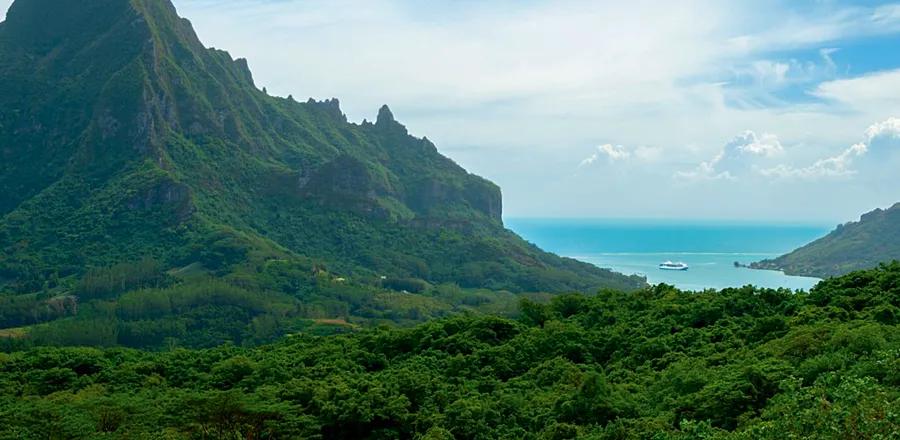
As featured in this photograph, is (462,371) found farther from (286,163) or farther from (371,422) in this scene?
(286,163)

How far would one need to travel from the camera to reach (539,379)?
29.1 meters

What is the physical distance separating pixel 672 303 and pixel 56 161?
414ft

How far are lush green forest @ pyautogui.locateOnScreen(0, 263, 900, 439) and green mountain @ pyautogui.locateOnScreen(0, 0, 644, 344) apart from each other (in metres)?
61.1

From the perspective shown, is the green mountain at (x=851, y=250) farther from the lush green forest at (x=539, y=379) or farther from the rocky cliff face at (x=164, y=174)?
the lush green forest at (x=539, y=379)

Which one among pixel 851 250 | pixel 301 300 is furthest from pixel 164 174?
pixel 851 250

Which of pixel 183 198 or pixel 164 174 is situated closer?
pixel 183 198

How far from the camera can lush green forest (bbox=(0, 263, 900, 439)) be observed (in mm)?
19734

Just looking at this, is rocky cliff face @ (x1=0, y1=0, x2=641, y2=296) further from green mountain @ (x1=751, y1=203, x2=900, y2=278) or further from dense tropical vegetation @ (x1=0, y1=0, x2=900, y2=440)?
green mountain @ (x1=751, y1=203, x2=900, y2=278)

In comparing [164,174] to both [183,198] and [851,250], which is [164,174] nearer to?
[183,198]

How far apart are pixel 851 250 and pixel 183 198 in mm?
114316

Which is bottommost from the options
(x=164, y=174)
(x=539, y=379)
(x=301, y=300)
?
(x=301, y=300)

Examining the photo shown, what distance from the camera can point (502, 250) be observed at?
5512 inches

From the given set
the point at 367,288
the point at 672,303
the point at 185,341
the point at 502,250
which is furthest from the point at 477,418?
the point at 502,250

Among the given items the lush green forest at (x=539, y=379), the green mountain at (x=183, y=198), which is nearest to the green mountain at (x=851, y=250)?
the green mountain at (x=183, y=198)
